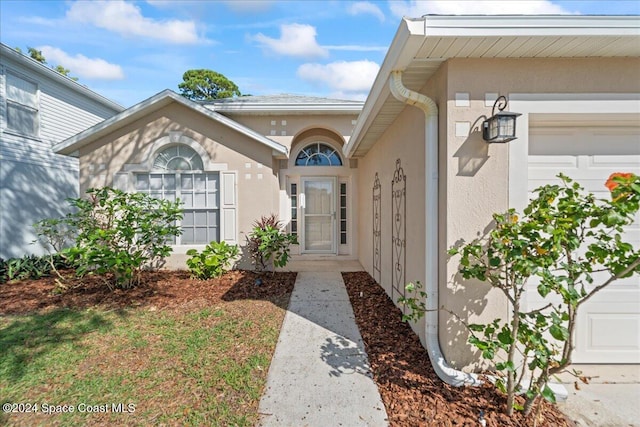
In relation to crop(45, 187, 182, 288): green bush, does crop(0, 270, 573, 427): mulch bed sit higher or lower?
lower

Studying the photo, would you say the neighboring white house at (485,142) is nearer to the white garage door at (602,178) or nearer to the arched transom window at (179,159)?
the white garage door at (602,178)

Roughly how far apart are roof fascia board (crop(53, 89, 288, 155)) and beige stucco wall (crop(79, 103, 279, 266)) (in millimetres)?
139

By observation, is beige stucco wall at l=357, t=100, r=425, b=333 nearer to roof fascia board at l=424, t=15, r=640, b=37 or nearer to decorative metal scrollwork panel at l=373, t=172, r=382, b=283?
decorative metal scrollwork panel at l=373, t=172, r=382, b=283

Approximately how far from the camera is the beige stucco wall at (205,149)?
6.80 m

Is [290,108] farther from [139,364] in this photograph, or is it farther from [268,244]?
[139,364]

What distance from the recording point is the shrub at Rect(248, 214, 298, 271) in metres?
6.34

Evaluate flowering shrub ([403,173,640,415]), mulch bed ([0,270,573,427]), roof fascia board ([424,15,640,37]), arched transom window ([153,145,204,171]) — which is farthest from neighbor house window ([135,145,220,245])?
flowering shrub ([403,173,640,415])

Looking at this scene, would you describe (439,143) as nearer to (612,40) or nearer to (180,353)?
(612,40)

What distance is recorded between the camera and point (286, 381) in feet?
8.73

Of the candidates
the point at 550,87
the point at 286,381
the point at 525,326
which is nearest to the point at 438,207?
the point at 525,326

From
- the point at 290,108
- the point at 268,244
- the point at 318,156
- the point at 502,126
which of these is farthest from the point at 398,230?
the point at 290,108

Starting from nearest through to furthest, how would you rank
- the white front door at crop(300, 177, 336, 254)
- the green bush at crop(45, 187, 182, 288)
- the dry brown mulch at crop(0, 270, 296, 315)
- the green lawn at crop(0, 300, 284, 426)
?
the green lawn at crop(0, 300, 284, 426) < the dry brown mulch at crop(0, 270, 296, 315) < the green bush at crop(45, 187, 182, 288) < the white front door at crop(300, 177, 336, 254)

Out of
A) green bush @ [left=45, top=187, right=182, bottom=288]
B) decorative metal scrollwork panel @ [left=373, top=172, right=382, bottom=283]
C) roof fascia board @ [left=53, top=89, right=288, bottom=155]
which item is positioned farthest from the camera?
roof fascia board @ [left=53, top=89, right=288, bottom=155]

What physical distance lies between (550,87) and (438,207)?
143 centimetres
